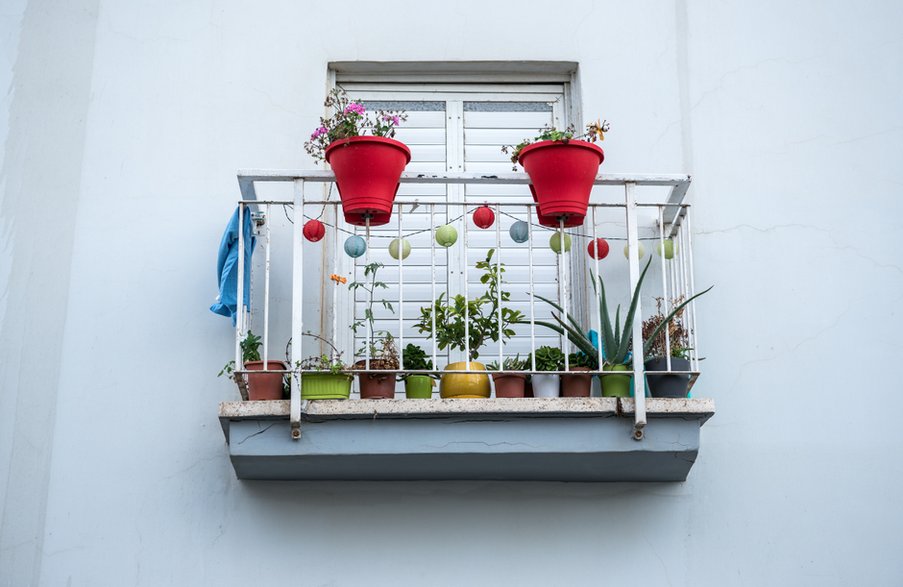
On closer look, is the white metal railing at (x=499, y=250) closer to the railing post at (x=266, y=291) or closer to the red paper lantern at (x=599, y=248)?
the railing post at (x=266, y=291)

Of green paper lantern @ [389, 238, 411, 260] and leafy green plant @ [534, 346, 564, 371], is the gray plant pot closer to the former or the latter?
leafy green plant @ [534, 346, 564, 371]

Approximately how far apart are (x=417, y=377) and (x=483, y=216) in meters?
0.90

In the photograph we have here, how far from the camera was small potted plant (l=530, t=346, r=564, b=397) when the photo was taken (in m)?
5.98

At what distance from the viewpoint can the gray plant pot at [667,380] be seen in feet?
19.6

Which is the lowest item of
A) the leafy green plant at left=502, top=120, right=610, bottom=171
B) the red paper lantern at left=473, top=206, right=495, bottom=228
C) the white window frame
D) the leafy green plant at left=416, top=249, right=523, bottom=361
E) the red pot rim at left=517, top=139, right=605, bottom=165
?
the leafy green plant at left=416, top=249, right=523, bottom=361

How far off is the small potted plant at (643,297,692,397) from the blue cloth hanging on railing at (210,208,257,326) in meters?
2.08

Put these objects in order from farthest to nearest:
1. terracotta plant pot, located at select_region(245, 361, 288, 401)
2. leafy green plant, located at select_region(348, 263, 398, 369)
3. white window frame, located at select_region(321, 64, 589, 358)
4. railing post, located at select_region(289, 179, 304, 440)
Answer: white window frame, located at select_region(321, 64, 589, 358) → leafy green plant, located at select_region(348, 263, 398, 369) → terracotta plant pot, located at select_region(245, 361, 288, 401) → railing post, located at select_region(289, 179, 304, 440)

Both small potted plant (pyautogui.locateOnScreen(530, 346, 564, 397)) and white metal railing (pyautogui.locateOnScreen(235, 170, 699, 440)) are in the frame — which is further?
small potted plant (pyautogui.locateOnScreen(530, 346, 564, 397))

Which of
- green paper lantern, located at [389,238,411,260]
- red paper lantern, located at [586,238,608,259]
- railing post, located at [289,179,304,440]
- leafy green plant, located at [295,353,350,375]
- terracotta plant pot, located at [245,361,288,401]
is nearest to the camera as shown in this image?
railing post, located at [289,179,304,440]

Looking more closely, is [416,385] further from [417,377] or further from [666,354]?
[666,354]

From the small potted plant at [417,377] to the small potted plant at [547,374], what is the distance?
0.52 metres

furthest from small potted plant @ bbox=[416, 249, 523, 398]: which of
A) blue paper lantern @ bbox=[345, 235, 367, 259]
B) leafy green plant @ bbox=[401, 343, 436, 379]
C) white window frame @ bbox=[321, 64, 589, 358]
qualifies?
white window frame @ bbox=[321, 64, 589, 358]

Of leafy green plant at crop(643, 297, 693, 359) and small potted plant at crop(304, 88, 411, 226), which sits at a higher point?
small potted plant at crop(304, 88, 411, 226)

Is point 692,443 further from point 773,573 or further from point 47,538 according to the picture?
point 47,538
